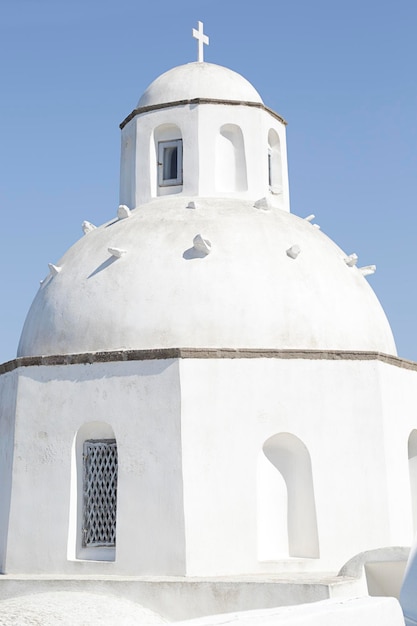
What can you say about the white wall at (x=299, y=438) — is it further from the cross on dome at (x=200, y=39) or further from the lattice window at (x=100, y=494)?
the cross on dome at (x=200, y=39)

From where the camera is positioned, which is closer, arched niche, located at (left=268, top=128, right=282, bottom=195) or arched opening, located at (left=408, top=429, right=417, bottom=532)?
arched opening, located at (left=408, top=429, right=417, bottom=532)

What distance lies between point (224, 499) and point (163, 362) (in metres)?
1.85

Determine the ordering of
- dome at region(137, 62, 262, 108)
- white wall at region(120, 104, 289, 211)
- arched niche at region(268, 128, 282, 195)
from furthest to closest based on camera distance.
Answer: arched niche at region(268, 128, 282, 195) → dome at region(137, 62, 262, 108) → white wall at region(120, 104, 289, 211)

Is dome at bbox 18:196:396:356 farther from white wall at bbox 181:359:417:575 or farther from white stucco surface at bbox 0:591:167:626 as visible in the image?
white stucco surface at bbox 0:591:167:626

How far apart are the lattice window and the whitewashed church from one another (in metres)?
0.02

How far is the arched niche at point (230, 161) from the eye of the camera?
13836 mm

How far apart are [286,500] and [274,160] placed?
19.5ft

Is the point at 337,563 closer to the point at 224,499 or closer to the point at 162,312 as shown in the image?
Answer: the point at 224,499

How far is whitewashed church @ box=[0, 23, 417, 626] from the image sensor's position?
10.7m

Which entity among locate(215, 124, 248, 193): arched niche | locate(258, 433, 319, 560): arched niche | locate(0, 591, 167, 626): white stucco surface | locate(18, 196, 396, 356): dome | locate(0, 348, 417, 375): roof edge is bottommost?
locate(0, 591, 167, 626): white stucco surface

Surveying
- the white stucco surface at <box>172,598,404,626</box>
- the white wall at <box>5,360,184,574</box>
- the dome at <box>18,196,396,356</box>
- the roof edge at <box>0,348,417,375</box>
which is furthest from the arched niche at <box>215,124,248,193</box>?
the white stucco surface at <box>172,598,404,626</box>

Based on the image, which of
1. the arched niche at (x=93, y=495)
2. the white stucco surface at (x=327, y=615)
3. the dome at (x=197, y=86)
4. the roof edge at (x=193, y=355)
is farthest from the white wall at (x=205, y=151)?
the white stucco surface at (x=327, y=615)

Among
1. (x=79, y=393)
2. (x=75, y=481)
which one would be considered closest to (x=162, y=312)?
(x=79, y=393)

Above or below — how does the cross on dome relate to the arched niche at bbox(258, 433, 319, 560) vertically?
above
